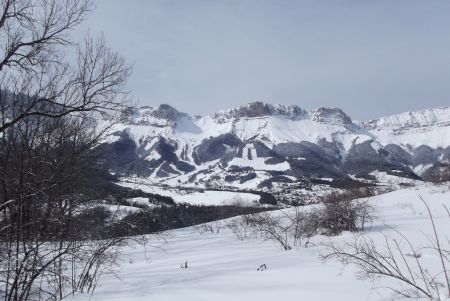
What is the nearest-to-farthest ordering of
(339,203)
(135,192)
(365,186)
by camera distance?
(135,192) < (339,203) < (365,186)

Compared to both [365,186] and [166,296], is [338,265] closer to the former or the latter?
[166,296]

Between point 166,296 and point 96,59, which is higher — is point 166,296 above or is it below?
below

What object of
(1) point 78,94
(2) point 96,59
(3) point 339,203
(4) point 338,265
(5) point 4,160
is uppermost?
(2) point 96,59

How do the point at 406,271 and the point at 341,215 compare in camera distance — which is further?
the point at 341,215

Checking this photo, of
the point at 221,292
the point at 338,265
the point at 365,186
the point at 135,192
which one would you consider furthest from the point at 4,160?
the point at 365,186

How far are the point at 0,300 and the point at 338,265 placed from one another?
21.9 feet

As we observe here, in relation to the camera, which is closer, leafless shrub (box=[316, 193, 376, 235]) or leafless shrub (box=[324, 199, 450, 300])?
leafless shrub (box=[324, 199, 450, 300])

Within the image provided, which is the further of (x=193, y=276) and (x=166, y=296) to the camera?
(x=193, y=276)

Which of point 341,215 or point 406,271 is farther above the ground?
point 341,215

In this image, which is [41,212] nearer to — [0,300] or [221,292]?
[0,300]

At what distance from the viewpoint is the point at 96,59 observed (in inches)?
367

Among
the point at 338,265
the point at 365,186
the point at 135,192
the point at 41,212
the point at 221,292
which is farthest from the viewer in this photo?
the point at 365,186

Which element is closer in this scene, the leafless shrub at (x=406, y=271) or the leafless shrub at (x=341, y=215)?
A: the leafless shrub at (x=406, y=271)

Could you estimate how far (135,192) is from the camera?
9.54m
